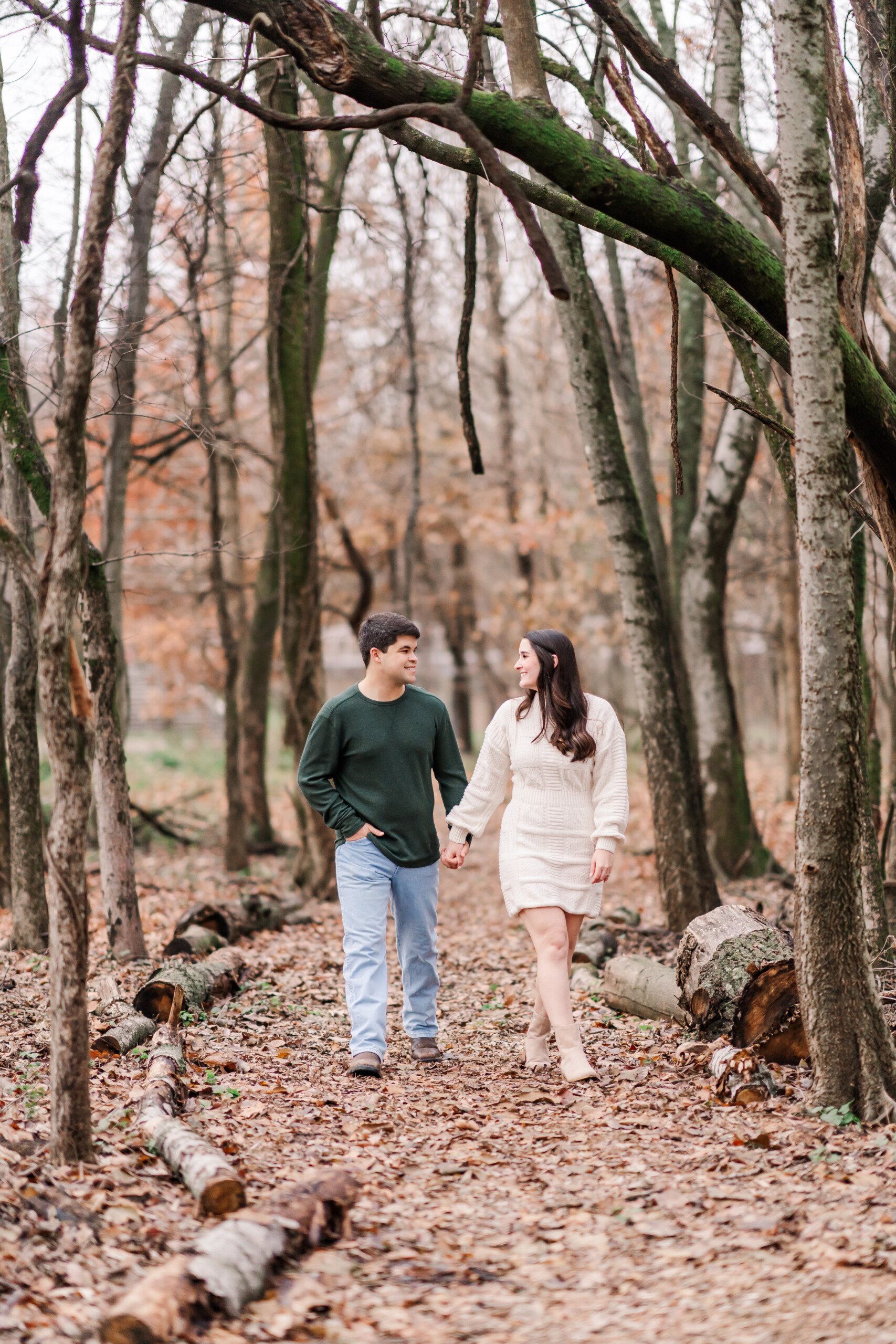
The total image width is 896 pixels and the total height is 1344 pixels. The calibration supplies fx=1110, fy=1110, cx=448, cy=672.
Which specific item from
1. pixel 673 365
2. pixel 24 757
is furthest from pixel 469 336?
pixel 24 757

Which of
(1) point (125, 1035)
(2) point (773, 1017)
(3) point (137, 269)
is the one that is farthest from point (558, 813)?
(3) point (137, 269)

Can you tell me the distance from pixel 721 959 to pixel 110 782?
429 cm

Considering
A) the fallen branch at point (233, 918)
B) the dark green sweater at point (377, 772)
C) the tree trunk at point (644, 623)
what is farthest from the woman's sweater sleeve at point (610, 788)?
the fallen branch at point (233, 918)

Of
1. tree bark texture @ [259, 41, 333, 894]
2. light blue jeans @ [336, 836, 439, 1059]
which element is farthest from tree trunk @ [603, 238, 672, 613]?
light blue jeans @ [336, 836, 439, 1059]

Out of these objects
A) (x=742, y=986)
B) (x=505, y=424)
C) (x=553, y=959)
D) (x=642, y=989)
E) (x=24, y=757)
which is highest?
(x=505, y=424)

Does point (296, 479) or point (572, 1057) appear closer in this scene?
point (572, 1057)

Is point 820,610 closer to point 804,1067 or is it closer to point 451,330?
point 804,1067

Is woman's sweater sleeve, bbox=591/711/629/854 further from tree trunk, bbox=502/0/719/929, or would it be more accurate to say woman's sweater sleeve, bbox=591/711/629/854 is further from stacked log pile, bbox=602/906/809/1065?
tree trunk, bbox=502/0/719/929

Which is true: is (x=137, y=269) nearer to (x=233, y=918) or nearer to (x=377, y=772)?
(x=233, y=918)

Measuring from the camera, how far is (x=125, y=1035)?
18.2ft

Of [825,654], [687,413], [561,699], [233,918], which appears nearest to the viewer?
[825,654]

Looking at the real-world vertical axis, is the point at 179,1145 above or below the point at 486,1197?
above

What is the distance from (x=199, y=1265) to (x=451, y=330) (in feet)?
73.4

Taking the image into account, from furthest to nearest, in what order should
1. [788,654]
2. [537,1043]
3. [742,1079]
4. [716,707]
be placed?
1. [788,654]
2. [716,707]
3. [537,1043]
4. [742,1079]
